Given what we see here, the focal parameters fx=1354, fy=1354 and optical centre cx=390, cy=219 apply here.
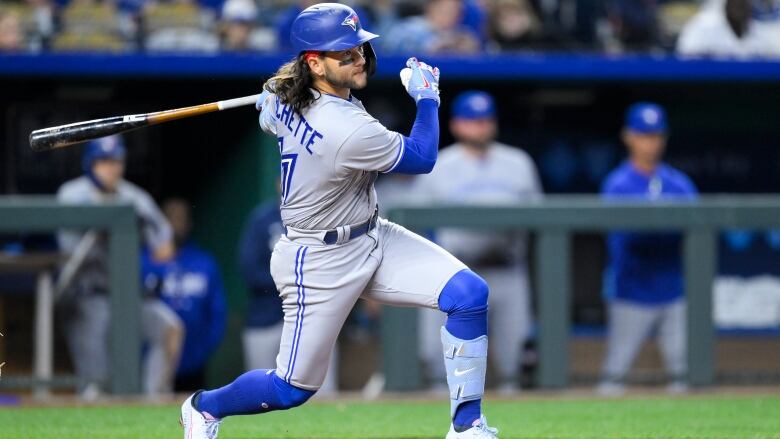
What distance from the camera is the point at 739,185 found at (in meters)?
9.24

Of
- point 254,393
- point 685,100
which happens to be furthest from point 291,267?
point 685,100

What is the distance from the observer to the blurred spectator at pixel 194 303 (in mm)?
8070

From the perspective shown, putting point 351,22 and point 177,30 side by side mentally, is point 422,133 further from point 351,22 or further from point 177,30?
point 177,30

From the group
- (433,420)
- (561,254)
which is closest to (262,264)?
(561,254)

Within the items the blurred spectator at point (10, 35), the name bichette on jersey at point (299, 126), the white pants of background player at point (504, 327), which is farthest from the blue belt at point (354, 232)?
the blurred spectator at point (10, 35)

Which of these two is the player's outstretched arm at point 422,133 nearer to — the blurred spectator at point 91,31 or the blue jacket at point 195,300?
the blue jacket at point 195,300

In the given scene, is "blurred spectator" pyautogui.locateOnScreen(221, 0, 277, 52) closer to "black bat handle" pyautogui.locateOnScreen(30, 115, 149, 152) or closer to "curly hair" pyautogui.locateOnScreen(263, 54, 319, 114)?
"black bat handle" pyautogui.locateOnScreen(30, 115, 149, 152)

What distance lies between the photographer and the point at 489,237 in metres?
7.59

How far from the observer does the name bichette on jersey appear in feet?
14.9

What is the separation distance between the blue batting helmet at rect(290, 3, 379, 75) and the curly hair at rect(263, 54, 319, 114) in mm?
83

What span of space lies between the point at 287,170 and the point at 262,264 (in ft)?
10.7

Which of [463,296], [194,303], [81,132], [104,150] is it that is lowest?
[194,303]

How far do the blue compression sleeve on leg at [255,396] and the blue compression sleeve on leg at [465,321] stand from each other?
52 centimetres

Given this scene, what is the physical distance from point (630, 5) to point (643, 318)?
2.87m
